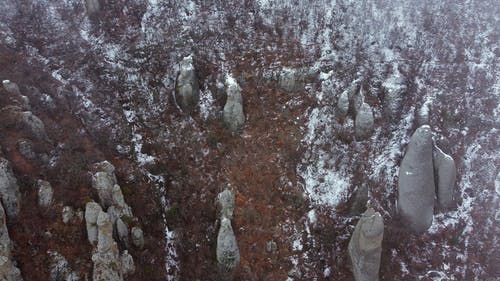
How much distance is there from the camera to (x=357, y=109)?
2181 cm

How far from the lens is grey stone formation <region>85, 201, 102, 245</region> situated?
612 inches

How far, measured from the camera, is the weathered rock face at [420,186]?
64.7 ft

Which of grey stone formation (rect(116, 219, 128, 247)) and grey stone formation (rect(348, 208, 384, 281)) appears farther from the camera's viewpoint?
grey stone formation (rect(348, 208, 384, 281))

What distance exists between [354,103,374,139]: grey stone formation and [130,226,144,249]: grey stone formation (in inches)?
464

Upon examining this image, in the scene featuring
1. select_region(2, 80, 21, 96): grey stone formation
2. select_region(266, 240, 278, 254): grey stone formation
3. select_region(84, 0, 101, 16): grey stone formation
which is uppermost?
select_region(84, 0, 101, 16): grey stone formation

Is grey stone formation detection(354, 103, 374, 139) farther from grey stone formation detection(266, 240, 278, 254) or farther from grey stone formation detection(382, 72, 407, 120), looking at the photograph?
grey stone formation detection(266, 240, 278, 254)

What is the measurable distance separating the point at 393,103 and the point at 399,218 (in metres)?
6.19

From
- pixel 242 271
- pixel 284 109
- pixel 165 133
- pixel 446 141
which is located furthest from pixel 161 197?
pixel 446 141

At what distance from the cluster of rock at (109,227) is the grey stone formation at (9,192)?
7.96 ft

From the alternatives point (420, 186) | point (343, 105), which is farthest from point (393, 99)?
point (420, 186)

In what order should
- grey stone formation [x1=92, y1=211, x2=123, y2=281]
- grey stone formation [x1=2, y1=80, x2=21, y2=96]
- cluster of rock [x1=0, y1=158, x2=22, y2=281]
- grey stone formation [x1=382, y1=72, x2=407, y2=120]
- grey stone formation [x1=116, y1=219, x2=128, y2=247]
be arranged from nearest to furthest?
cluster of rock [x1=0, y1=158, x2=22, y2=281] < grey stone formation [x1=92, y1=211, x2=123, y2=281] < grey stone formation [x1=116, y1=219, x2=128, y2=247] < grey stone formation [x1=2, y1=80, x2=21, y2=96] < grey stone formation [x1=382, y1=72, x2=407, y2=120]

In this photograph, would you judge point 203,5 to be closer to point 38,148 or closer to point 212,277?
point 38,148

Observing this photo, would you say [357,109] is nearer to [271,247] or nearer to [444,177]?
[444,177]

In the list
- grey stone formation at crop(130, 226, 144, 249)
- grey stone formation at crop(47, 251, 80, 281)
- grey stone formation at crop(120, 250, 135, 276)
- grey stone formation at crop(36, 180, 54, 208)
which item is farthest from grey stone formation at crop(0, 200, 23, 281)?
grey stone formation at crop(130, 226, 144, 249)
